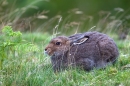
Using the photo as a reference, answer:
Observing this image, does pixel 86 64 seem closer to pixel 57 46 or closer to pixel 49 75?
pixel 57 46

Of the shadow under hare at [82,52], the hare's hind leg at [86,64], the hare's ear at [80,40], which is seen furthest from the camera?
the hare's ear at [80,40]

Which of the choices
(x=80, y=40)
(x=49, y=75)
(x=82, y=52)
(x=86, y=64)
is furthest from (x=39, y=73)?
(x=80, y=40)

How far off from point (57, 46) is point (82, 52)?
0.53m

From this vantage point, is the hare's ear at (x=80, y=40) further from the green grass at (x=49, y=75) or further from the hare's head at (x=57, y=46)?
the green grass at (x=49, y=75)

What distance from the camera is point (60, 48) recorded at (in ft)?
Result: 29.8

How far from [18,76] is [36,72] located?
0.39 meters

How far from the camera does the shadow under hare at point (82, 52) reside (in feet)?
29.2

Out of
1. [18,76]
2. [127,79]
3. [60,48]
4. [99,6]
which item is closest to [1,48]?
[18,76]

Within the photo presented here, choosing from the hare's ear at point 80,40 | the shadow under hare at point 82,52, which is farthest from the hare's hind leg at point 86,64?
the hare's ear at point 80,40

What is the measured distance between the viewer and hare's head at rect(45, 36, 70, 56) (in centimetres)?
893

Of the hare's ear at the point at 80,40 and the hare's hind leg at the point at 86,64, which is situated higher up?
the hare's ear at the point at 80,40

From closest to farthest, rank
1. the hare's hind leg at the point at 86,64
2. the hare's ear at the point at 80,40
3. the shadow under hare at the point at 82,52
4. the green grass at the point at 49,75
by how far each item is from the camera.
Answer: the green grass at the point at 49,75 < the hare's hind leg at the point at 86,64 < the shadow under hare at the point at 82,52 < the hare's ear at the point at 80,40

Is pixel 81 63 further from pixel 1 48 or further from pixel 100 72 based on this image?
pixel 1 48

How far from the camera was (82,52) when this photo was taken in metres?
9.02
